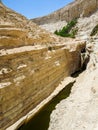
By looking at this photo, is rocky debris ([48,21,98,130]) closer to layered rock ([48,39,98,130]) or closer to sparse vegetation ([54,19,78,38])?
layered rock ([48,39,98,130])

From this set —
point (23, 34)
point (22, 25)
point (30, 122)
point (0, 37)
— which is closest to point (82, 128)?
point (30, 122)

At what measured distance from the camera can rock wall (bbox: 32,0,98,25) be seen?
51103mm

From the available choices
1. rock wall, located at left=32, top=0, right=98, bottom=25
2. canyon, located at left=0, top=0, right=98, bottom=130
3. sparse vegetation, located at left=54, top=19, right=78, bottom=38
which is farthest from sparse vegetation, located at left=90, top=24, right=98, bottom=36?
canyon, located at left=0, top=0, right=98, bottom=130

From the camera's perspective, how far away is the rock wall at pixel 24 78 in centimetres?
1330

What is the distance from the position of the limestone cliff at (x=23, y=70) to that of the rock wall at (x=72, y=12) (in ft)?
96.2

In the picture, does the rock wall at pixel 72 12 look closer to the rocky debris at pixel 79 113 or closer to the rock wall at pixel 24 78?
the rock wall at pixel 24 78

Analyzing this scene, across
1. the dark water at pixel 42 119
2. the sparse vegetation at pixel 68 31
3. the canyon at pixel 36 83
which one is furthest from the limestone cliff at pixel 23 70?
the sparse vegetation at pixel 68 31

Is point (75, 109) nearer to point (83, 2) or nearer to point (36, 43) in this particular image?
point (36, 43)

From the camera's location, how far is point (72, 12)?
57188 millimetres

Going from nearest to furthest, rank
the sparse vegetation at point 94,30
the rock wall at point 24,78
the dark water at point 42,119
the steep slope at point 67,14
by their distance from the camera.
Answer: the rock wall at point 24,78
the dark water at point 42,119
the sparse vegetation at point 94,30
the steep slope at point 67,14

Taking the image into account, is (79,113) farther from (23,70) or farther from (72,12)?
(72,12)

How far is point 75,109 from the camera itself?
1371 centimetres

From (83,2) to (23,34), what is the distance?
3926 cm

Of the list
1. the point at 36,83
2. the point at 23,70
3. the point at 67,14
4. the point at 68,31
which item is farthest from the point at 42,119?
the point at 67,14
